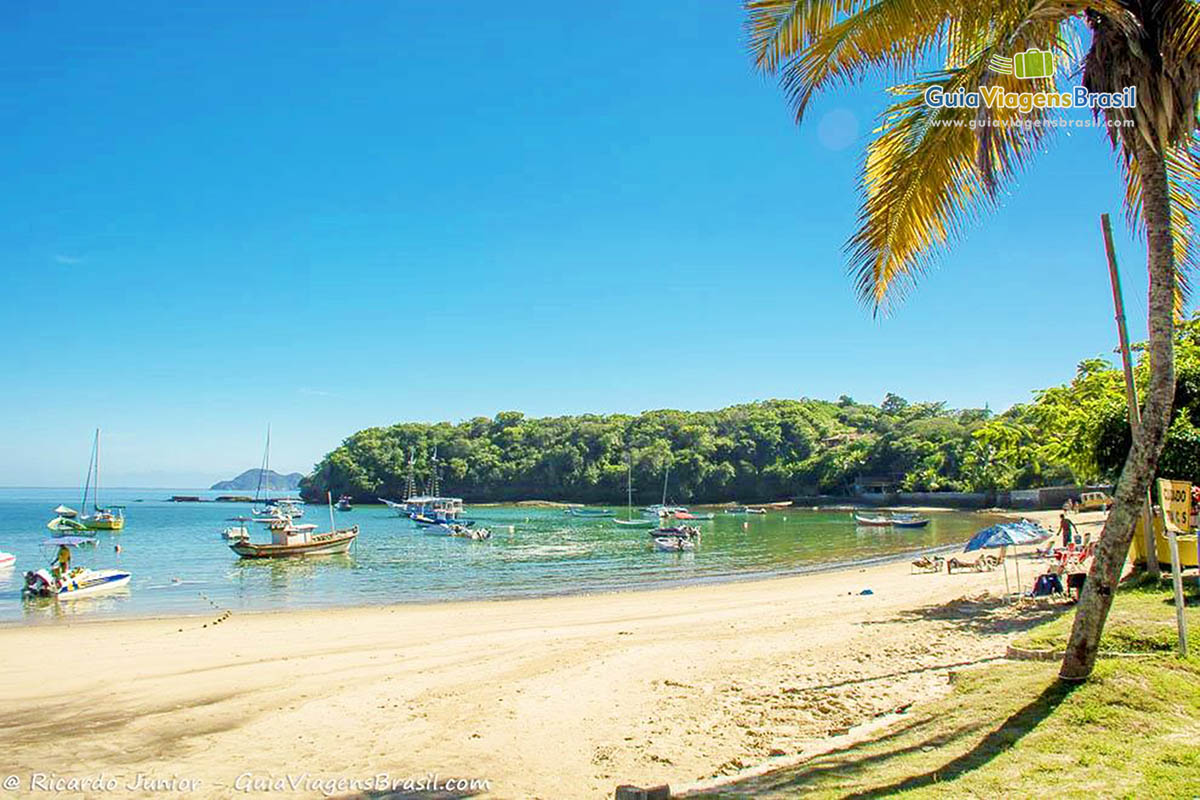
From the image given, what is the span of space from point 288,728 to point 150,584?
82.7 feet

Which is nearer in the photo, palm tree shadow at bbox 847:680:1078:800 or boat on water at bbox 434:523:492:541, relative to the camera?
palm tree shadow at bbox 847:680:1078:800

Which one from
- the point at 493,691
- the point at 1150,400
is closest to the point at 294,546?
the point at 493,691

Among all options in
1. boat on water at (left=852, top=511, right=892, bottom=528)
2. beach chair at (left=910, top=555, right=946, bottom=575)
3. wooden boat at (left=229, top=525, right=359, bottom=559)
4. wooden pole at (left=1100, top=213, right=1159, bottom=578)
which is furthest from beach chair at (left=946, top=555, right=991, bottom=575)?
boat on water at (left=852, top=511, right=892, bottom=528)

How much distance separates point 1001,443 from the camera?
1898 centimetres

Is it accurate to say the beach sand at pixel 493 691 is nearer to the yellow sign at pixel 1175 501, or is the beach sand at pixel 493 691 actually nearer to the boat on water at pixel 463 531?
the yellow sign at pixel 1175 501

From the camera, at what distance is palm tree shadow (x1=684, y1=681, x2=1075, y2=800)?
16.2 feet

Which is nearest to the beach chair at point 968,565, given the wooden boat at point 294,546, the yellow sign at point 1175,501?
the yellow sign at point 1175,501

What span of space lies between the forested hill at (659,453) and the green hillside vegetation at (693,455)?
0.63ft

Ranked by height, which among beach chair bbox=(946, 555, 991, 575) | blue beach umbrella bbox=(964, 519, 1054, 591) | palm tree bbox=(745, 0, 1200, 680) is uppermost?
palm tree bbox=(745, 0, 1200, 680)

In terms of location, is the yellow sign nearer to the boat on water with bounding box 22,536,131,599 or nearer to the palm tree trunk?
the palm tree trunk

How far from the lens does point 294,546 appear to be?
4059 centimetres

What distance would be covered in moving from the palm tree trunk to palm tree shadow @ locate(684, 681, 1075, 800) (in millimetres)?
866

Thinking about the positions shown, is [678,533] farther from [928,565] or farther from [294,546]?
[294,546]

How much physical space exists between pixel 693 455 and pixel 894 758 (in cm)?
11621
